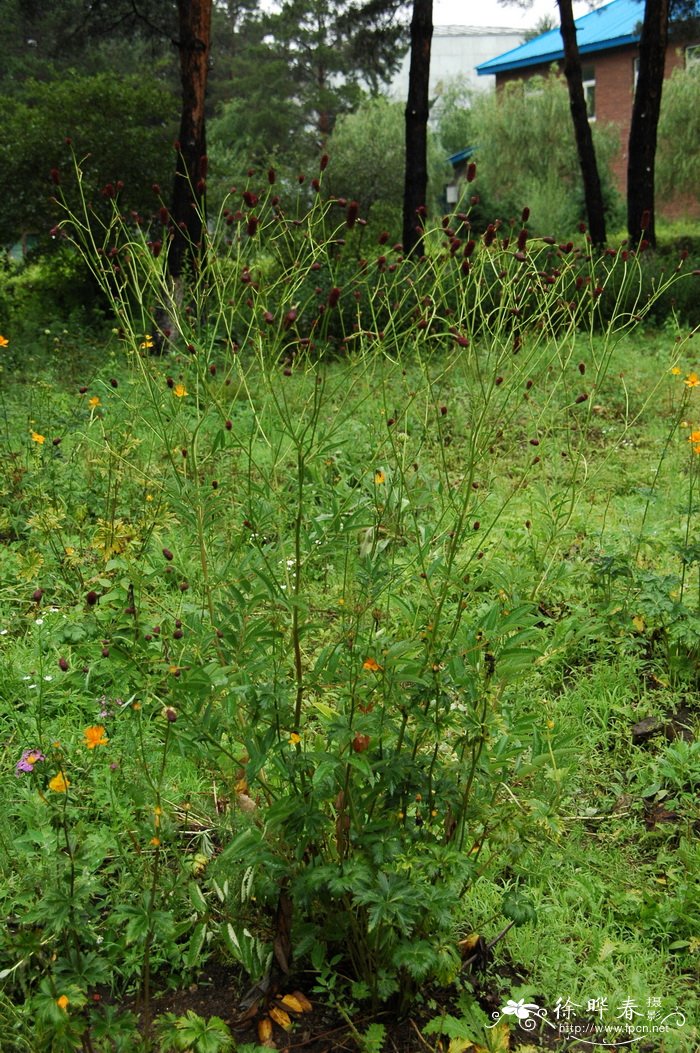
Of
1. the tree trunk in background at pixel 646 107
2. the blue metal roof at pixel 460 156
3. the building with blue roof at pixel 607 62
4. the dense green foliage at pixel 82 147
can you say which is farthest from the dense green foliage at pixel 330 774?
the blue metal roof at pixel 460 156

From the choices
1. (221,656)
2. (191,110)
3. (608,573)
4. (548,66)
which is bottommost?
(608,573)

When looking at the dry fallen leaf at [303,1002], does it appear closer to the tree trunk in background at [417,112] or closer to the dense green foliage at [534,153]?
the tree trunk in background at [417,112]

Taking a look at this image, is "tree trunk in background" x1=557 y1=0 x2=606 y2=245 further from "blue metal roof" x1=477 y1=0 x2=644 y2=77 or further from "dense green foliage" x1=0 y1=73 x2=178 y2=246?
"blue metal roof" x1=477 y1=0 x2=644 y2=77

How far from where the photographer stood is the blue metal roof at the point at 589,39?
88.1 feet

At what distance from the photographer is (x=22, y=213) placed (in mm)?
12516

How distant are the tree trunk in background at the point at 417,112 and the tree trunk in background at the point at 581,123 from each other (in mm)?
2238

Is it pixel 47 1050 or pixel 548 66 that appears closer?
pixel 47 1050

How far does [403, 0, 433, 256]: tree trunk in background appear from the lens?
35.9 ft

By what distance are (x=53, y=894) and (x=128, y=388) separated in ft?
17.7

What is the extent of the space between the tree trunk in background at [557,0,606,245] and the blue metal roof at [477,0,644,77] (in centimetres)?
1597

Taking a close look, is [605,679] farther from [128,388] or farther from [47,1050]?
[128,388]

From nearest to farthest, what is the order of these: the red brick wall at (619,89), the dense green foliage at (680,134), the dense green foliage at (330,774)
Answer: the dense green foliage at (330,774)
the dense green foliage at (680,134)
the red brick wall at (619,89)

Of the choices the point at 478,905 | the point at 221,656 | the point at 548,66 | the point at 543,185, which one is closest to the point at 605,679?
the point at 478,905

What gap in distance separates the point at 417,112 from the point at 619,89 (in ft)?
64.7
